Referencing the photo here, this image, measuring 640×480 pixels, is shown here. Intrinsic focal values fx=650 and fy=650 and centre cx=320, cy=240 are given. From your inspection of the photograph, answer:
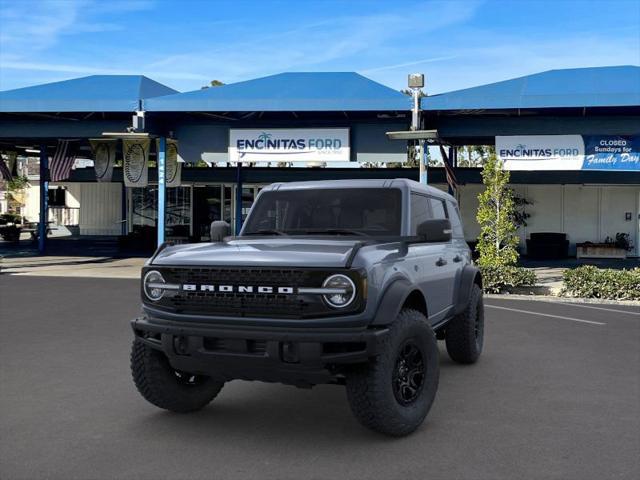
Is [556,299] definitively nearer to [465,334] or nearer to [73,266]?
[465,334]

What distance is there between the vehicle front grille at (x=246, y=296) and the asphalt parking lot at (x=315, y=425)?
97cm

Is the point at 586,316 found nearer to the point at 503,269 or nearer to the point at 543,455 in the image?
the point at 503,269

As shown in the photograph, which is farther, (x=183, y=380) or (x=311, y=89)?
(x=311, y=89)

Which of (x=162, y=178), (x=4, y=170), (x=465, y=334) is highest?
(x=4, y=170)

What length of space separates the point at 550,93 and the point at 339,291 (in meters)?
15.2

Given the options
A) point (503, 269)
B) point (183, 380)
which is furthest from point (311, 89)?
point (183, 380)

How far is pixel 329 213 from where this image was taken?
19.3 feet

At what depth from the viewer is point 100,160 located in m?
23.4

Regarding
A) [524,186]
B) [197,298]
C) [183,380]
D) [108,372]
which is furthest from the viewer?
[524,186]

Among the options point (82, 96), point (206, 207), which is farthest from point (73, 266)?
point (206, 207)

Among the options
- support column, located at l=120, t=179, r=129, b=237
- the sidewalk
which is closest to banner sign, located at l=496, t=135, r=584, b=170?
the sidewalk

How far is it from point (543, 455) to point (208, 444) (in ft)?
7.67

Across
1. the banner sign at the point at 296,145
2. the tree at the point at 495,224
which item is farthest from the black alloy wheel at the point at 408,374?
the banner sign at the point at 296,145

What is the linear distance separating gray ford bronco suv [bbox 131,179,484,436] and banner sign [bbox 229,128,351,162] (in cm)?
1426
